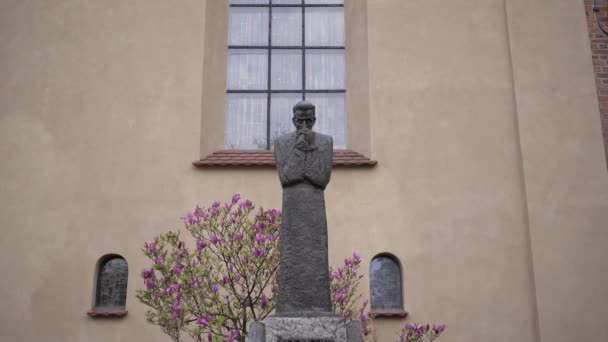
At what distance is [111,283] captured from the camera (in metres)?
7.95

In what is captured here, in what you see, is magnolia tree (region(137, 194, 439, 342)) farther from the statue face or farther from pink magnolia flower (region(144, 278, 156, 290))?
the statue face

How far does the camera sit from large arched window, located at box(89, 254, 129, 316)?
7895 millimetres

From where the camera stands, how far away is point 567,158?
8.09 m

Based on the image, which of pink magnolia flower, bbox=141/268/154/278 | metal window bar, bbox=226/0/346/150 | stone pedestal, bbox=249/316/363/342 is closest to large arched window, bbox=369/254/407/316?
metal window bar, bbox=226/0/346/150

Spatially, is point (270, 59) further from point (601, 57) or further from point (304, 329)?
point (304, 329)

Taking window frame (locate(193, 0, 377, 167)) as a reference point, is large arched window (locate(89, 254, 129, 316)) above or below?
below

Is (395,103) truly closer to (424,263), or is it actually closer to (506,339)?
(424,263)

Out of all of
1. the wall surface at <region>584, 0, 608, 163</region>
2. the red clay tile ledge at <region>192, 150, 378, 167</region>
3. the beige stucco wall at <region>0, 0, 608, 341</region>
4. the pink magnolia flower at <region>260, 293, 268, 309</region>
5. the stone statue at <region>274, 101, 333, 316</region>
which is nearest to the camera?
the stone statue at <region>274, 101, 333, 316</region>

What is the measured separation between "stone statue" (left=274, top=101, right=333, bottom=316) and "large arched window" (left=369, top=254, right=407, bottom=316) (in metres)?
3.74

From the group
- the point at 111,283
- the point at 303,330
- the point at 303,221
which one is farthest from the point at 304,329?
the point at 111,283

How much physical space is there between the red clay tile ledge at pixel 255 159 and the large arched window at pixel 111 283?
5.52ft

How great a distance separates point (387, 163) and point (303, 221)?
413 centimetres

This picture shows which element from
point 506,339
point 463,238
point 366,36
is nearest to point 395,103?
point 366,36

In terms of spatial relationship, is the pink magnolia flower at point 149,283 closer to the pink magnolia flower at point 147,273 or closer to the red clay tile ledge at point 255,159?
the pink magnolia flower at point 147,273
